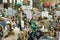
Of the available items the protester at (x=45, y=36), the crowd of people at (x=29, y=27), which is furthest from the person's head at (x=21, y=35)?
the protester at (x=45, y=36)

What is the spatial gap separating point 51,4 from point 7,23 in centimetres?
37

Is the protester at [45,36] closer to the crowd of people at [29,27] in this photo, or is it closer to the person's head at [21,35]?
the crowd of people at [29,27]

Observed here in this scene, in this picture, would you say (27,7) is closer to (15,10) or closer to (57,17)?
(15,10)

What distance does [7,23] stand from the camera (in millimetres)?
969

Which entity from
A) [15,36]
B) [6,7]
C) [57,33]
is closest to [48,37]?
[57,33]

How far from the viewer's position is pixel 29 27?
0.99 meters

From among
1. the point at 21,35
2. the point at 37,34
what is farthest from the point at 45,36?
the point at 21,35

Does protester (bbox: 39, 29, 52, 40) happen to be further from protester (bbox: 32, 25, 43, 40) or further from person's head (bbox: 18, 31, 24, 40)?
person's head (bbox: 18, 31, 24, 40)

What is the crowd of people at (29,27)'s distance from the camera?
0.96 m

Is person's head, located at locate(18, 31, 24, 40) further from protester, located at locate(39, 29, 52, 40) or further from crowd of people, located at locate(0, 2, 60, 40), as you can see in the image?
protester, located at locate(39, 29, 52, 40)

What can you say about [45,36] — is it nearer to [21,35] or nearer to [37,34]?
[37,34]

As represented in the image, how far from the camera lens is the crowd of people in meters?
0.96

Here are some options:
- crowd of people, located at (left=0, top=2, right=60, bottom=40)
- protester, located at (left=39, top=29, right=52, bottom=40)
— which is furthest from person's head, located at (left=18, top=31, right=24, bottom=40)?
protester, located at (left=39, top=29, right=52, bottom=40)

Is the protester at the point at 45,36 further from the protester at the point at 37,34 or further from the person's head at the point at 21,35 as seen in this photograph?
the person's head at the point at 21,35
